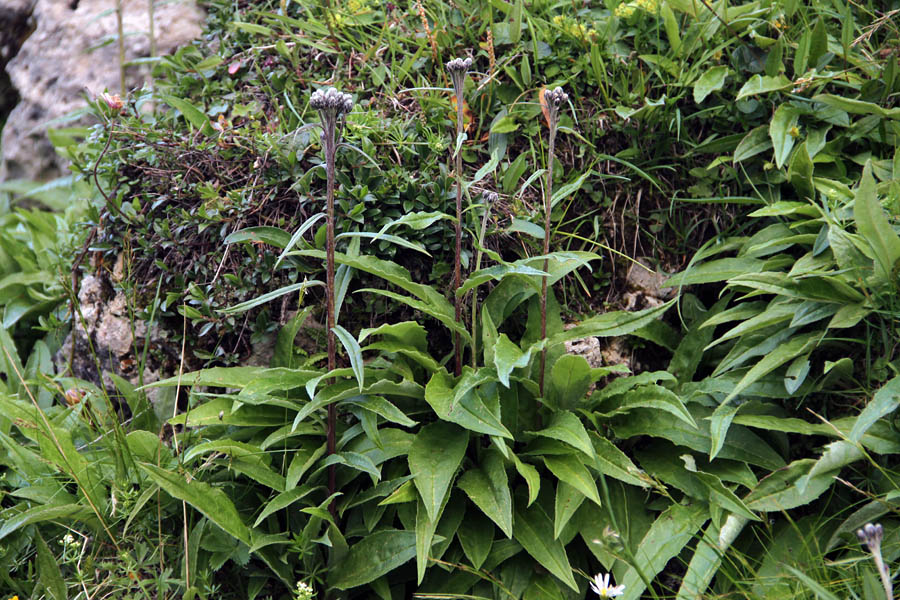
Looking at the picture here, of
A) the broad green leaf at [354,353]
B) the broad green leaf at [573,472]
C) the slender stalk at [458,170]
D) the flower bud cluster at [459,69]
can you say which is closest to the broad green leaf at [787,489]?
the broad green leaf at [573,472]

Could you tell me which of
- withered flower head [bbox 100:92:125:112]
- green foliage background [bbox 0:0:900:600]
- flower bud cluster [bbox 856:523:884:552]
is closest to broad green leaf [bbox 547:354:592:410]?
green foliage background [bbox 0:0:900:600]

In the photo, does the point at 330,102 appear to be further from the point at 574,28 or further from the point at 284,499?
the point at 574,28

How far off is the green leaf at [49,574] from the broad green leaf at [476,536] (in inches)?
51.2

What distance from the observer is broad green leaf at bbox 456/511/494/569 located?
7.39 feet

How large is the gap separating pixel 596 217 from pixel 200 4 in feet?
9.91

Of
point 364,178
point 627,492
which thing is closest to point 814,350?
point 627,492

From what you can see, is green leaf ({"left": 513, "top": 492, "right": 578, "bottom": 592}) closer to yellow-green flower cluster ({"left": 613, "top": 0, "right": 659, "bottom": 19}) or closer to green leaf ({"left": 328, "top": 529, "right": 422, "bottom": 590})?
green leaf ({"left": 328, "top": 529, "right": 422, "bottom": 590})

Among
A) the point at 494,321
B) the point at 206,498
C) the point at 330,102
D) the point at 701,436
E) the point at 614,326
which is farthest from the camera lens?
the point at 494,321

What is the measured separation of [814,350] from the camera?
2.54 metres

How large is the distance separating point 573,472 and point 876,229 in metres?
1.26

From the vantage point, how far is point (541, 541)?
2275 mm

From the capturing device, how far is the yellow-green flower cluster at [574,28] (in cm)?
303

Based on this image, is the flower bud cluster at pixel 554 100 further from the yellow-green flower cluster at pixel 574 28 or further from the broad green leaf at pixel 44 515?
the broad green leaf at pixel 44 515

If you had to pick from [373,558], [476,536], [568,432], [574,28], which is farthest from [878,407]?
[574,28]
